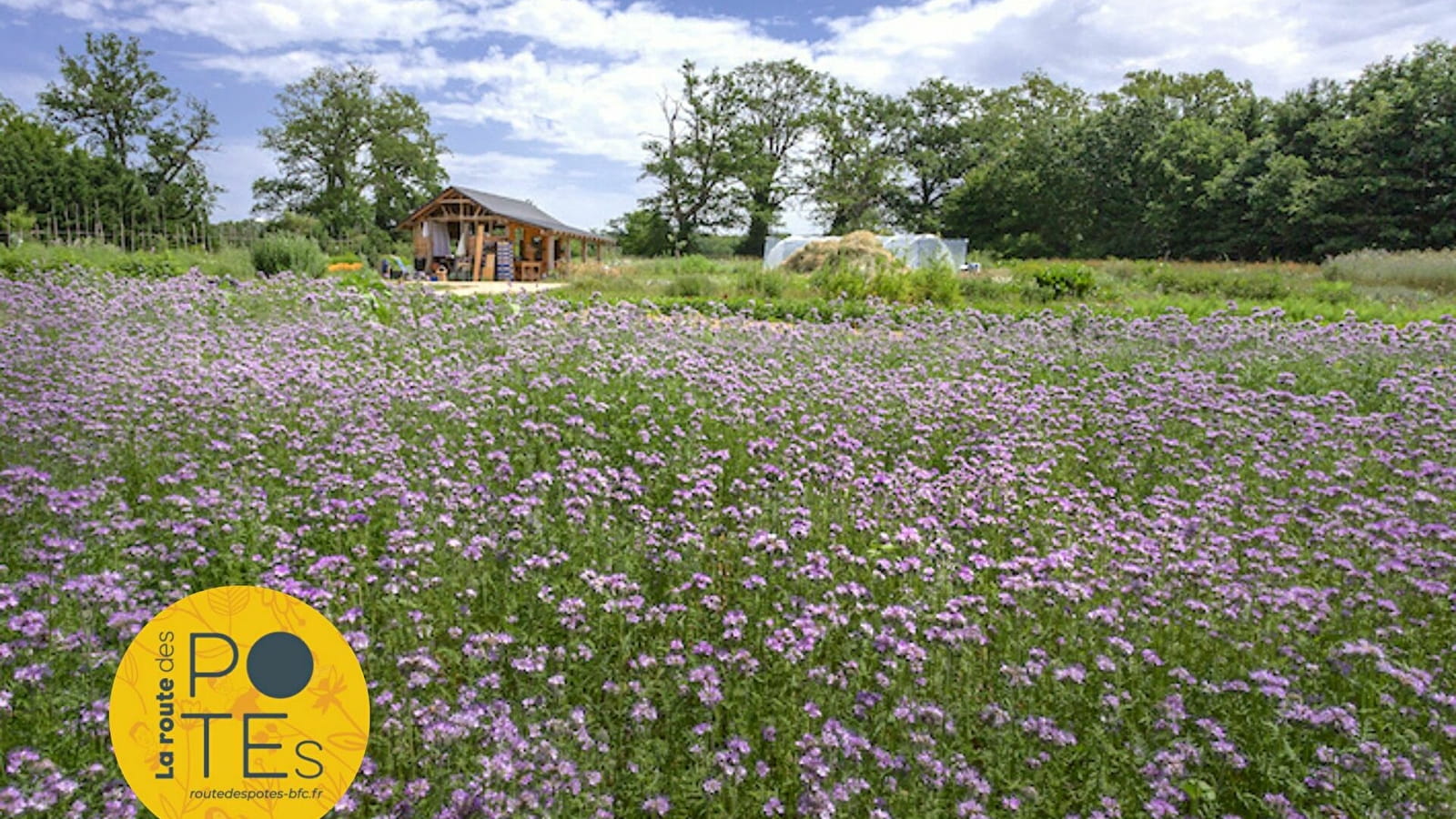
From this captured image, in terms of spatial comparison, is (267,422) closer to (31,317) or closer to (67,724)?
(67,724)

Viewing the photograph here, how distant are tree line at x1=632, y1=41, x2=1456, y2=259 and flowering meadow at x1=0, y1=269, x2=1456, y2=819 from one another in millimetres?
29386

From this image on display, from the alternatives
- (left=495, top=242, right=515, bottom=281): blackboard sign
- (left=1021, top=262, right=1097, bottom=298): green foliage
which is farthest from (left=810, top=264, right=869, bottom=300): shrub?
(left=495, top=242, right=515, bottom=281): blackboard sign

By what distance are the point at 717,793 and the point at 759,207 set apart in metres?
43.8

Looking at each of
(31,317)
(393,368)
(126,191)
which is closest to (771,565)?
(393,368)

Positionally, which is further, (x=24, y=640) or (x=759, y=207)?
(x=759, y=207)

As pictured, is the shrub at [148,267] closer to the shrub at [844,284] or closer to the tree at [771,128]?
the shrub at [844,284]

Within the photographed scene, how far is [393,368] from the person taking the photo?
5.77 m

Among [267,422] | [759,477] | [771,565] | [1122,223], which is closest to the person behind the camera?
[771,565]

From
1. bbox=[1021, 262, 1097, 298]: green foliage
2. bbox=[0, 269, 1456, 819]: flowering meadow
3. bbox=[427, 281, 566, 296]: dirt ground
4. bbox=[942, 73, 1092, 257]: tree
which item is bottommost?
bbox=[0, 269, 1456, 819]: flowering meadow

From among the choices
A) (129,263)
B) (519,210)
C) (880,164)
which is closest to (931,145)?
(880,164)

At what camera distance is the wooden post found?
26.2 metres

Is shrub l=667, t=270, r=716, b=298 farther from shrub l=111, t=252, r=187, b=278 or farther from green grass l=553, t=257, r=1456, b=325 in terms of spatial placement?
shrub l=111, t=252, r=187, b=278

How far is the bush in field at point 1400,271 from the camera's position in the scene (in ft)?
58.3

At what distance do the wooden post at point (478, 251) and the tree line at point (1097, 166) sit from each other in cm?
1335
